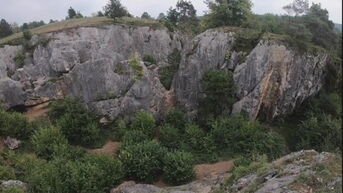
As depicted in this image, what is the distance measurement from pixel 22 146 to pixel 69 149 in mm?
3619

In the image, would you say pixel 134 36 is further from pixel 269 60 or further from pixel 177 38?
pixel 269 60

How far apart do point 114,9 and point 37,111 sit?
1305 cm

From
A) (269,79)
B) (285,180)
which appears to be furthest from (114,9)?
(285,180)

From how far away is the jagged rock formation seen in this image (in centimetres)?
1448

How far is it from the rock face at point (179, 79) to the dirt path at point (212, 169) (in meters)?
4.93

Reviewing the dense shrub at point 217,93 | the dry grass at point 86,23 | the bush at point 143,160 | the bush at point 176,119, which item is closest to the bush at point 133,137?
the bush at point 143,160

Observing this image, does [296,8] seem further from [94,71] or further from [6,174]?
[6,174]

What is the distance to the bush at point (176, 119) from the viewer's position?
29641 millimetres

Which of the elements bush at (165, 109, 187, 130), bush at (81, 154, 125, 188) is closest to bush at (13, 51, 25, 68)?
bush at (165, 109, 187, 130)

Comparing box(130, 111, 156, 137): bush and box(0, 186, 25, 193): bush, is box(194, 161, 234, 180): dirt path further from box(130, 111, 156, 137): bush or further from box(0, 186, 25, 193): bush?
box(0, 186, 25, 193): bush

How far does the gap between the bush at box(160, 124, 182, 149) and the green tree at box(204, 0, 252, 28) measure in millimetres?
11808

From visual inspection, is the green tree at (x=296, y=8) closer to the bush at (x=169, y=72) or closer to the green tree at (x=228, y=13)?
the green tree at (x=228, y=13)

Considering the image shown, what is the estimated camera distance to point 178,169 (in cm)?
2369

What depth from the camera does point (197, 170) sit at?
25438mm
